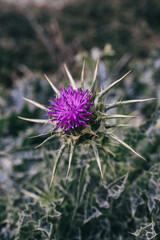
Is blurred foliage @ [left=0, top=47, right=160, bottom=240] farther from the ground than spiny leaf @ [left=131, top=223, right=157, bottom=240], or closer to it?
farther from the ground

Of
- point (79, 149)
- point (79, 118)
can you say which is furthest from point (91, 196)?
point (79, 118)

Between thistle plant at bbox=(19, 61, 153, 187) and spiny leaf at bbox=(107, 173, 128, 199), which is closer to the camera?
thistle plant at bbox=(19, 61, 153, 187)

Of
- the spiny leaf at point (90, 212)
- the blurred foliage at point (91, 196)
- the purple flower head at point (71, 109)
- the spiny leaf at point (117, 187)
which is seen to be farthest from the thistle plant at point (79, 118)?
the spiny leaf at point (90, 212)

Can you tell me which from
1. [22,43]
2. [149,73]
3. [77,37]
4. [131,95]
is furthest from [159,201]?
[22,43]

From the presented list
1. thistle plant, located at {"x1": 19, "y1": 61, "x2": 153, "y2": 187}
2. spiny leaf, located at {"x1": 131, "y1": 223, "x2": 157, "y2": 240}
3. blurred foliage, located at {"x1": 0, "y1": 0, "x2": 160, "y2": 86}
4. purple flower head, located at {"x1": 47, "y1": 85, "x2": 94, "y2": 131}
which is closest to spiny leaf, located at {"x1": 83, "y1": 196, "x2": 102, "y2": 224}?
spiny leaf, located at {"x1": 131, "y1": 223, "x2": 157, "y2": 240}

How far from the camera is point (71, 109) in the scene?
155 centimetres

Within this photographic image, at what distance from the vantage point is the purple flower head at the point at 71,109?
1.55 meters

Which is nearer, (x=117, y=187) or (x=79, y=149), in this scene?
(x=117, y=187)

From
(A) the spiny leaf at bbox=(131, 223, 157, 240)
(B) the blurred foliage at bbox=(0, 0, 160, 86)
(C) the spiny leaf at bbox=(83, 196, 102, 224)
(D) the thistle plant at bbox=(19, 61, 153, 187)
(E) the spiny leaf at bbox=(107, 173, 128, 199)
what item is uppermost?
(B) the blurred foliage at bbox=(0, 0, 160, 86)

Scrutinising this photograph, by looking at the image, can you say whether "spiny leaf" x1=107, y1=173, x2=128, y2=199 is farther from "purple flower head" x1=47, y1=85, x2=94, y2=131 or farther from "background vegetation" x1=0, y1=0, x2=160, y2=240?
"purple flower head" x1=47, y1=85, x2=94, y2=131

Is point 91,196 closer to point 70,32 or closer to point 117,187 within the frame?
point 117,187

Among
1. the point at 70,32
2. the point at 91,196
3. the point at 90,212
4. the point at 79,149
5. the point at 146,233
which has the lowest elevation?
the point at 146,233

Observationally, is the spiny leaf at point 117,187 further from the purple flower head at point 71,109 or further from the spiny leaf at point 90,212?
the purple flower head at point 71,109

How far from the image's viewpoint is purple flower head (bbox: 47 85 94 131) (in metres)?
1.55
